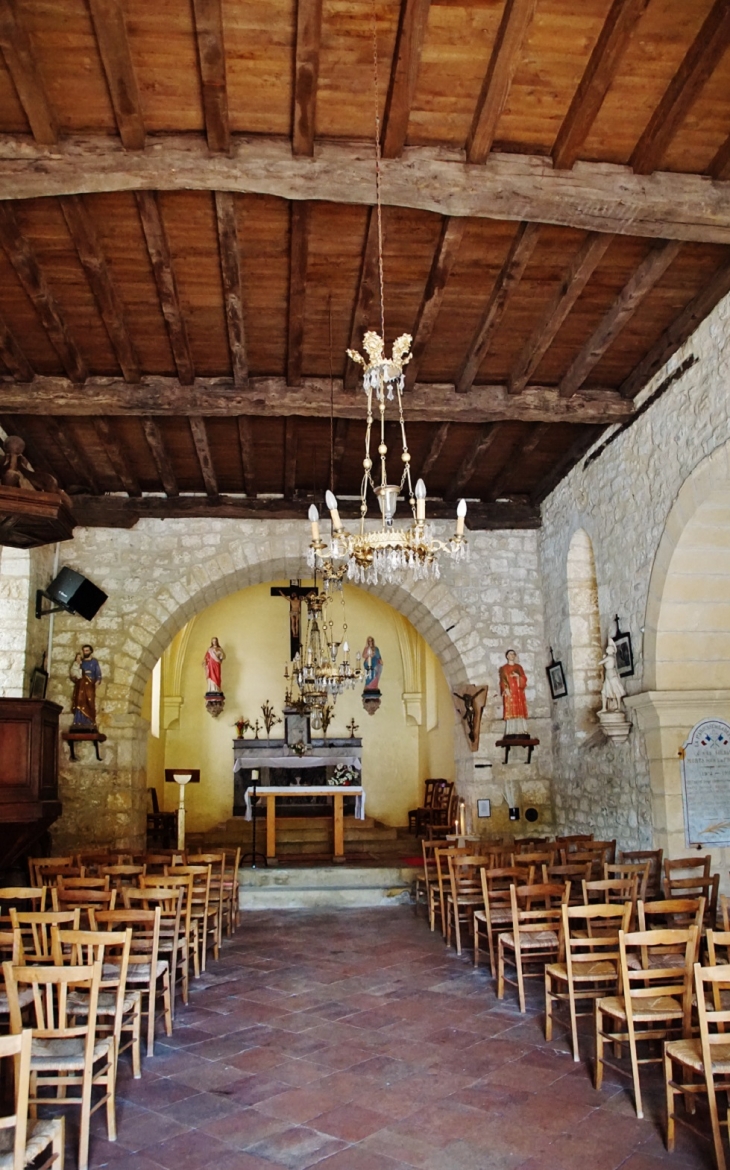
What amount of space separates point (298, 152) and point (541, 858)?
505cm

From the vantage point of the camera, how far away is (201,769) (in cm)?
1505

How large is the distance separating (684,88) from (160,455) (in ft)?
20.4

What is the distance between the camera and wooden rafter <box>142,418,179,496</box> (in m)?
8.89

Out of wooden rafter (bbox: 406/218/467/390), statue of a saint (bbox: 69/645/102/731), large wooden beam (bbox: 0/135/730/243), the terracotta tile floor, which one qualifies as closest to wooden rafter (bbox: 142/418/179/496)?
statue of a saint (bbox: 69/645/102/731)

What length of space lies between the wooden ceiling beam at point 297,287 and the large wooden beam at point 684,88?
80.6 inches

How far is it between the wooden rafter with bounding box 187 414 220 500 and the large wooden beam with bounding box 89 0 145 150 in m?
3.35

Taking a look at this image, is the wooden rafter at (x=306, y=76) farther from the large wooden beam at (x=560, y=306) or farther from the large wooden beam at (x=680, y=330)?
the large wooden beam at (x=680, y=330)

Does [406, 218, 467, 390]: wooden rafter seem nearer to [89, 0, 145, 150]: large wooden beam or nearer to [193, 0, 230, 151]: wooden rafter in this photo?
[193, 0, 230, 151]: wooden rafter

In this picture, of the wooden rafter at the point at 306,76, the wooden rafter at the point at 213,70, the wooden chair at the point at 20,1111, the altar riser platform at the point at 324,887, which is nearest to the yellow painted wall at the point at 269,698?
the altar riser platform at the point at 324,887

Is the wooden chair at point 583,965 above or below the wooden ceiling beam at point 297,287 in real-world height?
below

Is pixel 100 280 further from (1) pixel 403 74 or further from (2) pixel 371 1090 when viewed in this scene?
(2) pixel 371 1090

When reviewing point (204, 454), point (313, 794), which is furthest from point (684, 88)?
point (313, 794)

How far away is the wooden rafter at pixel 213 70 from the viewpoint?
4160mm

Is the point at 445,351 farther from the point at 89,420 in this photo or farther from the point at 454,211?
the point at 89,420
